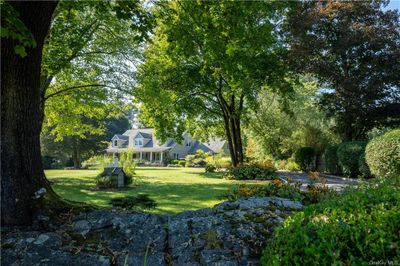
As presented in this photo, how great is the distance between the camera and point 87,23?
11.5m

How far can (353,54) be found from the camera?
17.5 metres

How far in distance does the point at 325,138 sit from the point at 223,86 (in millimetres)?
9865

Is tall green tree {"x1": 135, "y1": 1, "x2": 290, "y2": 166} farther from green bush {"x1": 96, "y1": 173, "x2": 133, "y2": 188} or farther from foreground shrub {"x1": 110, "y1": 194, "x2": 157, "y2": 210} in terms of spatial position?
green bush {"x1": 96, "y1": 173, "x2": 133, "y2": 188}

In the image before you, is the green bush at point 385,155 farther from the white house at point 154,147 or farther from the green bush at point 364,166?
the white house at point 154,147

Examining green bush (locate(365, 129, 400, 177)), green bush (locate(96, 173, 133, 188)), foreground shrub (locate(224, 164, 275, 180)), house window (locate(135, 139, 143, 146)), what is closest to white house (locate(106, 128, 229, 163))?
house window (locate(135, 139, 143, 146))

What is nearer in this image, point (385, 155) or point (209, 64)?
point (209, 64)

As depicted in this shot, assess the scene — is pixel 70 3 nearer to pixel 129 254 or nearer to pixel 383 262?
pixel 129 254

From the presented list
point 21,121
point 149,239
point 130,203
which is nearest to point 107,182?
point 130,203

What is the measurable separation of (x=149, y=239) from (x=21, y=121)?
87.6 inches

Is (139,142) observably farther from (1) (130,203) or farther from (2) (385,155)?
(1) (130,203)

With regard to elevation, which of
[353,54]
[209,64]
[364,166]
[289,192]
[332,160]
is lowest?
[289,192]

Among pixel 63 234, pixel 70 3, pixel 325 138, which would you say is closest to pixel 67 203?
pixel 63 234

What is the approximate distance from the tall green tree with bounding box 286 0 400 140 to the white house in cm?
3350

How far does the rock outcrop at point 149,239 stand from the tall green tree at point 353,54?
14.2 meters
